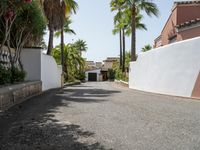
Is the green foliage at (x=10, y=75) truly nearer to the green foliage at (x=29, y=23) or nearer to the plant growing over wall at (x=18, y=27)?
the plant growing over wall at (x=18, y=27)

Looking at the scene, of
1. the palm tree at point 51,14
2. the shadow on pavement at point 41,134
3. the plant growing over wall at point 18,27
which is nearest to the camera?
the shadow on pavement at point 41,134

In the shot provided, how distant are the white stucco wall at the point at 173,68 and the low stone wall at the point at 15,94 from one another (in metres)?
6.68

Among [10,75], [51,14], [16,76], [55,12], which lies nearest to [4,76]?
[10,75]

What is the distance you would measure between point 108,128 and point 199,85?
755 cm

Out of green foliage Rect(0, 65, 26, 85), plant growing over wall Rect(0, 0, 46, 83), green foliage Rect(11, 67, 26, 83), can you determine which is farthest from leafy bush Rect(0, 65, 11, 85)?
green foliage Rect(11, 67, 26, 83)

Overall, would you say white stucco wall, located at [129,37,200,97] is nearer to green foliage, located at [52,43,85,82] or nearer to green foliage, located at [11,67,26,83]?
green foliage, located at [11,67,26,83]

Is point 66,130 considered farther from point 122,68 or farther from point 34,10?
point 122,68

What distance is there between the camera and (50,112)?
976cm

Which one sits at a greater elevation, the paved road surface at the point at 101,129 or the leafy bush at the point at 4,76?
the leafy bush at the point at 4,76

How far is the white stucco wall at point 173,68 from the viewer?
14.0 m

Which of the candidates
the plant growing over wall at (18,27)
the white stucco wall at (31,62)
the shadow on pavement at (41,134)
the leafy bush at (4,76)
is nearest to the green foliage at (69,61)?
the white stucco wall at (31,62)

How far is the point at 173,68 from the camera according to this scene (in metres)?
15.7

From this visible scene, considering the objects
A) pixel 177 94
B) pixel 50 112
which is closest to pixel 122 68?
pixel 177 94

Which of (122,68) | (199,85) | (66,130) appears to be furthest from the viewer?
(122,68)
